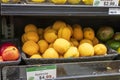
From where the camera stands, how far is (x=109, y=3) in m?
1.08

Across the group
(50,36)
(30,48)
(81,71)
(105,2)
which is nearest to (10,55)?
(30,48)

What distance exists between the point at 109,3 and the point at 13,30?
1.94 ft

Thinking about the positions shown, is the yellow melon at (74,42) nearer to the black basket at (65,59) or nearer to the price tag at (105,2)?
the black basket at (65,59)

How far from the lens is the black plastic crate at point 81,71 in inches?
40.3

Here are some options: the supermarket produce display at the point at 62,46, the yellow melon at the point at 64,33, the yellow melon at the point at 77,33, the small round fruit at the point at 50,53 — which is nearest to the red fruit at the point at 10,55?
the supermarket produce display at the point at 62,46

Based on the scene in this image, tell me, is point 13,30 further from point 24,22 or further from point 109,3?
point 109,3

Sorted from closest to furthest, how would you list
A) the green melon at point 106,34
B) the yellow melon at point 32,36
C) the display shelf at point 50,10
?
the display shelf at point 50,10
the yellow melon at point 32,36
the green melon at point 106,34

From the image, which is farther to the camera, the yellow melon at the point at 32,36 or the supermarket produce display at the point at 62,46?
the yellow melon at the point at 32,36

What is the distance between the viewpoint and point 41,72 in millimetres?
1042

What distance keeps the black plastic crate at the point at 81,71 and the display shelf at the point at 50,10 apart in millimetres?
232

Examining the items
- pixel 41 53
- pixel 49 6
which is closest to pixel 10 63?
pixel 41 53

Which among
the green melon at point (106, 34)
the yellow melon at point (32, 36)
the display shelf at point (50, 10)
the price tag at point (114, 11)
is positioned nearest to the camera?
the display shelf at point (50, 10)

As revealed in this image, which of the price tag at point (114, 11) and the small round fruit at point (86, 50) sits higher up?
the price tag at point (114, 11)

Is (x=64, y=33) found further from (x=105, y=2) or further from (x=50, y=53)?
(x=105, y=2)
